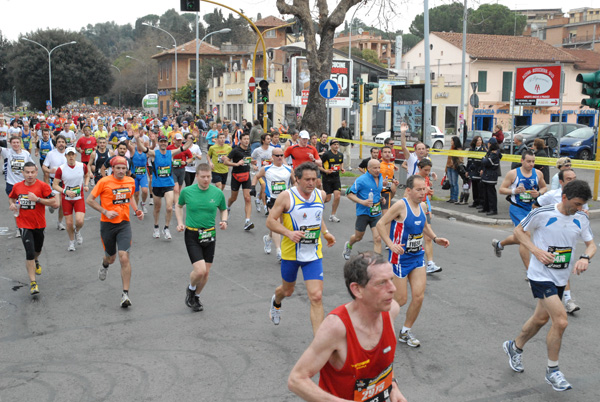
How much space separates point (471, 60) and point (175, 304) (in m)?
48.0

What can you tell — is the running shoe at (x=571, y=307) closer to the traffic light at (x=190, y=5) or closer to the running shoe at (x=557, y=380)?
the running shoe at (x=557, y=380)

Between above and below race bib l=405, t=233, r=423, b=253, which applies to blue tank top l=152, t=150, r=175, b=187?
above

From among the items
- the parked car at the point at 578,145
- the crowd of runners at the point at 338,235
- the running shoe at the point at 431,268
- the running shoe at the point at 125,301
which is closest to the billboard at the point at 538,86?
the parked car at the point at 578,145

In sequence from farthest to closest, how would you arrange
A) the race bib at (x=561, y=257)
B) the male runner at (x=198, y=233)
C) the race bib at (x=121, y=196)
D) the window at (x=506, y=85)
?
the window at (x=506, y=85) → the race bib at (x=121, y=196) → the male runner at (x=198, y=233) → the race bib at (x=561, y=257)

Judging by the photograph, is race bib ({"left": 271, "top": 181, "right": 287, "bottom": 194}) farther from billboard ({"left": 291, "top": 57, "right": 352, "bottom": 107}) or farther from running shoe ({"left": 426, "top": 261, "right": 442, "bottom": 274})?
billboard ({"left": 291, "top": 57, "right": 352, "bottom": 107})

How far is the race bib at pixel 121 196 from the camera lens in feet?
26.8

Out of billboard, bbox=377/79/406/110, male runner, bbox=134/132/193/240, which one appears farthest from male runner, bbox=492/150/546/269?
billboard, bbox=377/79/406/110

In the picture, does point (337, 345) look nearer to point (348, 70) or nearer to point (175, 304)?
point (175, 304)

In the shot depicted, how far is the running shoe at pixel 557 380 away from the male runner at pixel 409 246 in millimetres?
1352

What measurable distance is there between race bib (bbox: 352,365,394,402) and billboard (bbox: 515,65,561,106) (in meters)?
18.2

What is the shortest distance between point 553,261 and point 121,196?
5222 mm

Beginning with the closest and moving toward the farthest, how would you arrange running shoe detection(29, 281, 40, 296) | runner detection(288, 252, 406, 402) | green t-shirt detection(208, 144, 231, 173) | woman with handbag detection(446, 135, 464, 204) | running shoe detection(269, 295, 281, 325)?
runner detection(288, 252, 406, 402) → running shoe detection(269, 295, 281, 325) → running shoe detection(29, 281, 40, 296) → green t-shirt detection(208, 144, 231, 173) → woman with handbag detection(446, 135, 464, 204)

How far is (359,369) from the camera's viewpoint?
10.4ft

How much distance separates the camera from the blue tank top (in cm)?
1228
